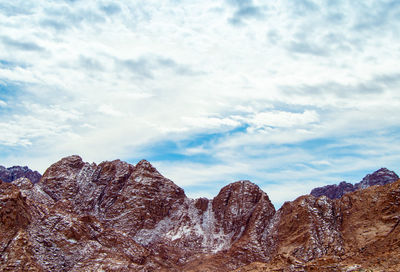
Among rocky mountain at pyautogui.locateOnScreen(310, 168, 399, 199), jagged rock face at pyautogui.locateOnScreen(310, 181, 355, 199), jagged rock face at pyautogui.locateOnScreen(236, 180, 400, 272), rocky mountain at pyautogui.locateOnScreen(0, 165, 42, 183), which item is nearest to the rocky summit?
jagged rock face at pyautogui.locateOnScreen(236, 180, 400, 272)

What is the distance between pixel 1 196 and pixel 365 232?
7454 centimetres

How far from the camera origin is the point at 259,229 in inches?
3770

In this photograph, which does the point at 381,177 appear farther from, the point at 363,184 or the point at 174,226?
the point at 174,226

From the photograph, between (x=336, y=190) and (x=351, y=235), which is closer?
(x=351, y=235)

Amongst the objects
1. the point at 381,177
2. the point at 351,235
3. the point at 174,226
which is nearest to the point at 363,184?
the point at 381,177

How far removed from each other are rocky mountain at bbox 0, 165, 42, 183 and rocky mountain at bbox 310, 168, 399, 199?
15160 cm

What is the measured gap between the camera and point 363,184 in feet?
595

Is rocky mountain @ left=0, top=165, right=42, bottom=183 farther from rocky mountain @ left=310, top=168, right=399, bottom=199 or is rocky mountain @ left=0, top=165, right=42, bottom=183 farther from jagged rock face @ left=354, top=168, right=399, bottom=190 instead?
jagged rock face @ left=354, top=168, right=399, bottom=190

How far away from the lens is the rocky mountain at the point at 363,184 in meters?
169

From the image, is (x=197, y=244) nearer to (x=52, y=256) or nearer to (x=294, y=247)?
(x=294, y=247)

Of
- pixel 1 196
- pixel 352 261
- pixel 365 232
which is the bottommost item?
pixel 352 261

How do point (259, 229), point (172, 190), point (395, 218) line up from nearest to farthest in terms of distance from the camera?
point (395, 218)
point (259, 229)
point (172, 190)

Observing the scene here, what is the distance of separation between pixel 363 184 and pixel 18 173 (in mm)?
178273

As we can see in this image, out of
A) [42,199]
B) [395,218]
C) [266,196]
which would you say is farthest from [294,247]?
[42,199]
